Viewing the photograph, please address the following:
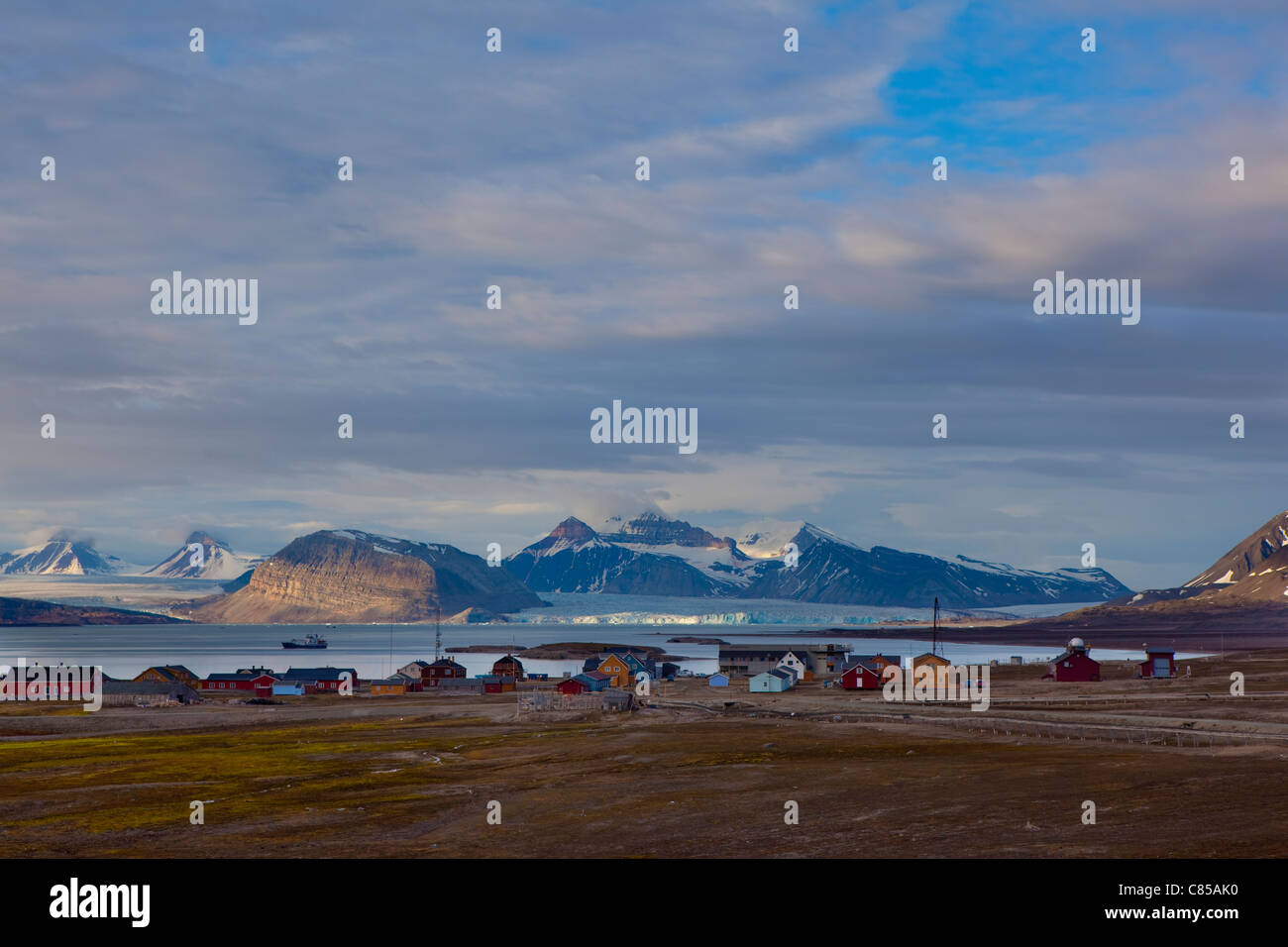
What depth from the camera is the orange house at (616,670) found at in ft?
490

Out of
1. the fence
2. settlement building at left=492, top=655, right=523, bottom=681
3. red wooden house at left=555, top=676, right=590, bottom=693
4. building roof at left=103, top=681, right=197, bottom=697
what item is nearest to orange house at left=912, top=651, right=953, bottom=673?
the fence

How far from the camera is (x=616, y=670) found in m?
151

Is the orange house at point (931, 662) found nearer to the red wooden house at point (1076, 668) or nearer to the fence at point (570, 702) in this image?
the red wooden house at point (1076, 668)

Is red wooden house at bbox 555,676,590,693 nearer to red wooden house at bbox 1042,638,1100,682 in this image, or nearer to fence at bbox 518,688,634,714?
fence at bbox 518,688,634,714

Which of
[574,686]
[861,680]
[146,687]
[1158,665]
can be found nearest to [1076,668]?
[1158,665]

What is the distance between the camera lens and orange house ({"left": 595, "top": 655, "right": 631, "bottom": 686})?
150 metres

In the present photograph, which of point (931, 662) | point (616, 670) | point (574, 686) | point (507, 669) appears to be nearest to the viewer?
point (931, 662)

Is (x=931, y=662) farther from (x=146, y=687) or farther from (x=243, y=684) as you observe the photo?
(x=243, y=684)

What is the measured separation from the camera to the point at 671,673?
6959 inches

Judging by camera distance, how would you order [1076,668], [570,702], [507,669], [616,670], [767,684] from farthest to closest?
[507,669]
[616,670]
[767,684]
[1076,668]
[570,702]

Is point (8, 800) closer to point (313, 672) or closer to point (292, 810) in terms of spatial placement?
point (292, 810)

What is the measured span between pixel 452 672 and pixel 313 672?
1823 centimetres
